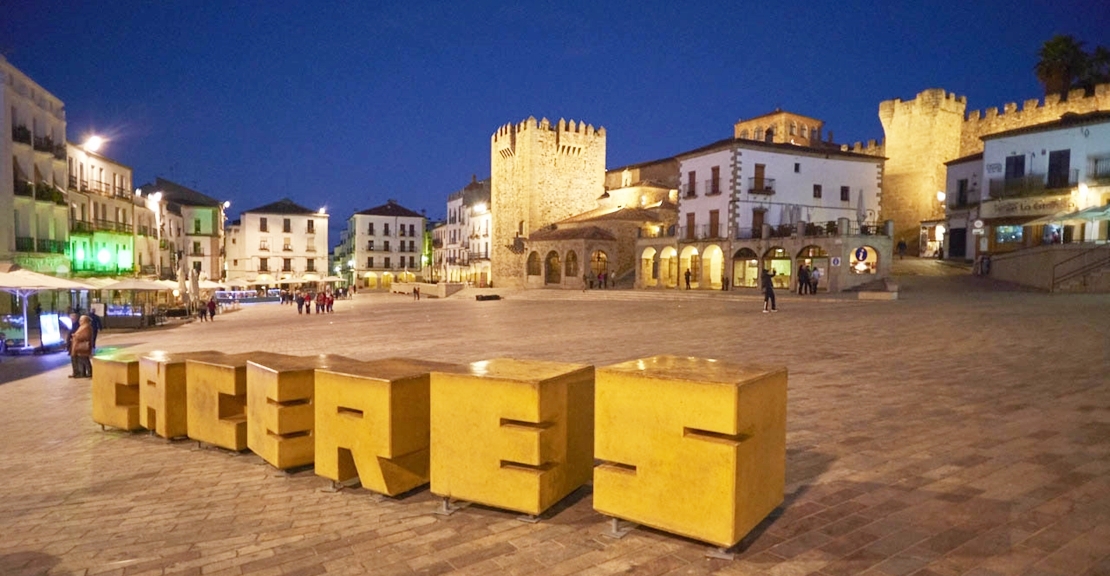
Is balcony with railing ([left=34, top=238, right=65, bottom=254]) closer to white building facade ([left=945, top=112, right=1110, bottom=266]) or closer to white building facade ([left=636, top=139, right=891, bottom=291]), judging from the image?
white building facade ([left=636, top=139, right=891, bottom=291])

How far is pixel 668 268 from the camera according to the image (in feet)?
144

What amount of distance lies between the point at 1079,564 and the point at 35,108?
140 ft

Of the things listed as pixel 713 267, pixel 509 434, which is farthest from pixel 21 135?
pixel 713 267

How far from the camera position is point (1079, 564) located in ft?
10.6

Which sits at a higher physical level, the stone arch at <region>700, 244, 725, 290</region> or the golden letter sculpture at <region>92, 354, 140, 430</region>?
the stone arch at <region>700, 244, 725, 290</region>

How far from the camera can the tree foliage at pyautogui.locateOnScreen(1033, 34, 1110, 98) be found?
43125 mm

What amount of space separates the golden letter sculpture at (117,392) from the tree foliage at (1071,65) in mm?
55174

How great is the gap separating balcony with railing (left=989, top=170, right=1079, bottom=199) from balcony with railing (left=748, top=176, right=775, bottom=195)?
1169 cm

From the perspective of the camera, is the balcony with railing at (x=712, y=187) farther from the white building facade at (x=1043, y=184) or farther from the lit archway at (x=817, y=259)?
the white building facade at (x=1043, y=184)

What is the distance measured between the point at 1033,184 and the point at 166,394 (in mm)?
39959

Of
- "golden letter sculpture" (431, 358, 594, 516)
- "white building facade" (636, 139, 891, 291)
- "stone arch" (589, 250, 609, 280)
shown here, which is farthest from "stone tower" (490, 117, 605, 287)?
"golden letter sculpture" (431, 358, 594, 516)

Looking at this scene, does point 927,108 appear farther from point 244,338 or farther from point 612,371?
point 612,371

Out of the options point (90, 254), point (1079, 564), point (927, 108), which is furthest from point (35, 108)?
point (927, 108)

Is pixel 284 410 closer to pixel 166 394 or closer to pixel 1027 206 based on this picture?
pixel 166 394
